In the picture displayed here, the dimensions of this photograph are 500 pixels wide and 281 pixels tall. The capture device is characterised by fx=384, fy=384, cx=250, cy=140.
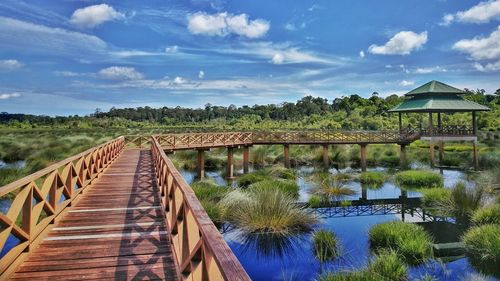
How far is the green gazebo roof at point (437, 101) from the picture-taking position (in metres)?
24.8

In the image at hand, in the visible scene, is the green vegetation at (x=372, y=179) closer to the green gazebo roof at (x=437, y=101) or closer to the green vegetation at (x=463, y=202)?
the green vegetation at (x=463, y=202)

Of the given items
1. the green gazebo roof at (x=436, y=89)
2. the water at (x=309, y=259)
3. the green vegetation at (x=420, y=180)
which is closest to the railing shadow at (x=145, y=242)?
the water at (x=309, y=259)

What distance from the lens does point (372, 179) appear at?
1864cm

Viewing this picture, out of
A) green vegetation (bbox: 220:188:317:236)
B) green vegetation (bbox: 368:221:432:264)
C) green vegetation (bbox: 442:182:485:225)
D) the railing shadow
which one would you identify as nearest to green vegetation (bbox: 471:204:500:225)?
green vegetation (bbox: 442:182:485:225)

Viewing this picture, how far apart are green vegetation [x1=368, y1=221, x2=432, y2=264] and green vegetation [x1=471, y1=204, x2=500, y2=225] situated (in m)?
1.98

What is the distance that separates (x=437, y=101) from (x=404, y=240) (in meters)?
19.4

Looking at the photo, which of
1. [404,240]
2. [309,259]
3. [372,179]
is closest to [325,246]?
[309,259]

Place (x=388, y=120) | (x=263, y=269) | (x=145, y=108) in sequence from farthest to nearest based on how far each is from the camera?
(x=145, y=108)
(x=388, y=120)
(x=263, y=269)

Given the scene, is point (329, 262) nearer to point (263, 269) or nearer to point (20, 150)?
point (263, 269)

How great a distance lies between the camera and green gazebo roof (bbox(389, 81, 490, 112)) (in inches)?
977

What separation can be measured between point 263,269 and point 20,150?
920 inches

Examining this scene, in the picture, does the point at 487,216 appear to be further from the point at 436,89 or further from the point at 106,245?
the point at 436,89

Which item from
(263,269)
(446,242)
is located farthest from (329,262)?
(446,242)

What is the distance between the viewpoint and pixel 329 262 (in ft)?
28.1
